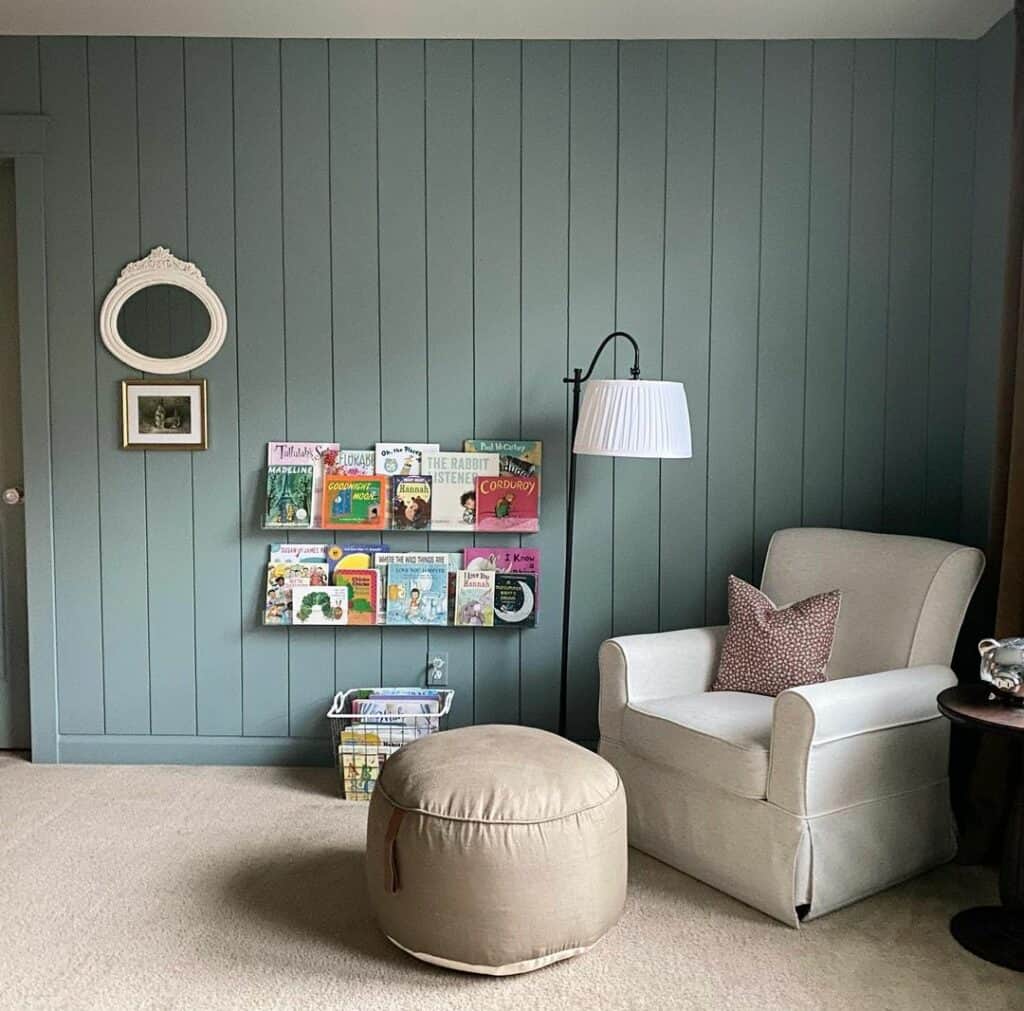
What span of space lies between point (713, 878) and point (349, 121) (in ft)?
8.84

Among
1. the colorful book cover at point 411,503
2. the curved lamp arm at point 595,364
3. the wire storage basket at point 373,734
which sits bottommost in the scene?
the wire storage basket at point 373,734

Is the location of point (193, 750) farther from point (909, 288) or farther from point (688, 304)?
point (909, 288)

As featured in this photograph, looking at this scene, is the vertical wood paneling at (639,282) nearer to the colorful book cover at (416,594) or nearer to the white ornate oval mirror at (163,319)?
the colorful book cover at (416,594)

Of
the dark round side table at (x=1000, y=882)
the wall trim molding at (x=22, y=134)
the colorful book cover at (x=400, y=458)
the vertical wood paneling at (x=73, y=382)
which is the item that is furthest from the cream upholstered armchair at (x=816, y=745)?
the wall trim molding at (x=22, y=134)

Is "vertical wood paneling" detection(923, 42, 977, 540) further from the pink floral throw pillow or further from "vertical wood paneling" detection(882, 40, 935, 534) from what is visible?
the pink floral throw pillow

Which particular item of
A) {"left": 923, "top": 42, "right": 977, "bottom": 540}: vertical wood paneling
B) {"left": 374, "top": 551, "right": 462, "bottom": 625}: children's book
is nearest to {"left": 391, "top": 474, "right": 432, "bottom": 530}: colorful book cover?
{"left": 374, "top": 551, "right": 462, "bottom": 625}: children's book

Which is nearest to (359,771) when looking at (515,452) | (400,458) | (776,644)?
(400,458)

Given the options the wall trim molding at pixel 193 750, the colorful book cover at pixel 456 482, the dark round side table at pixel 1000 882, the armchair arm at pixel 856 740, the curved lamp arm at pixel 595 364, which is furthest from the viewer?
the wall trim molding at pixel 193 750

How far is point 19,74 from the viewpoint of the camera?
11.7 feet

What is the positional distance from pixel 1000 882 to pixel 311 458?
2.45 meters

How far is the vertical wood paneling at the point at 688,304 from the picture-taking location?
11.7 feet

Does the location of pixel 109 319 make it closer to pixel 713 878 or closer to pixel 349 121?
pixel 349 121

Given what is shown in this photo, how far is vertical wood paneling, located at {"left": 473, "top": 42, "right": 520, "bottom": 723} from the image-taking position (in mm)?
3562

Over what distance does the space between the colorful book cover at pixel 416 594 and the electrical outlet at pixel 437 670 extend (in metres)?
0.15
